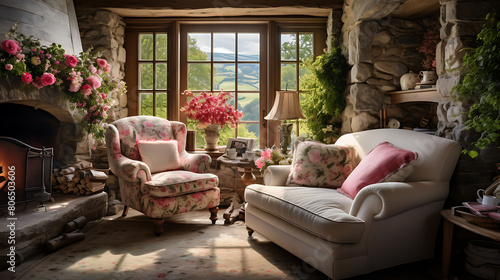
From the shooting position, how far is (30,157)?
3.01 m

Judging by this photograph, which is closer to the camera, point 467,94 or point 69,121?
point 467,94

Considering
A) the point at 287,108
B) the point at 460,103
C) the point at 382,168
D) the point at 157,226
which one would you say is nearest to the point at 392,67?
the point at 287,108

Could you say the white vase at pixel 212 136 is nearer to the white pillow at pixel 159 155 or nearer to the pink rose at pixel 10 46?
the white pillow at pixel 159 155

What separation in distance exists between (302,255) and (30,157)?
220 centimetres

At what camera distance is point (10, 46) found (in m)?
2.85

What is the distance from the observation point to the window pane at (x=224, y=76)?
15.0 ft

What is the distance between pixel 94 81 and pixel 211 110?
1.20 m

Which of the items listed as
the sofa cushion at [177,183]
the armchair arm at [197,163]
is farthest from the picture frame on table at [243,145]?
the sofa cushion at [177,183]

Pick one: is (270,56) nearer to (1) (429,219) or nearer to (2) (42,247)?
(1) (429,219)

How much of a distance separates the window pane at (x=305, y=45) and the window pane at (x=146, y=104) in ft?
5.99

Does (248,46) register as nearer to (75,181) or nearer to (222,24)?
(222,24)

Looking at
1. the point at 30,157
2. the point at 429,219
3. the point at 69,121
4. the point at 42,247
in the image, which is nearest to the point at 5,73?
the point at 30,157

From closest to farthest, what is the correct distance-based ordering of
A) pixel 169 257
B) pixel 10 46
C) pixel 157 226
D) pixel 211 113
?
pixel 169 257 → pixel 10 46 → pixel 157 226 → pixel 211 113

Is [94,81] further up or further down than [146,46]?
further down
